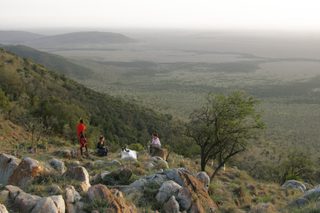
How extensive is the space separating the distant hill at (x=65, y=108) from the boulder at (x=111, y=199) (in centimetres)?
1744

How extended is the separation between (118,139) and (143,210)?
2519cm

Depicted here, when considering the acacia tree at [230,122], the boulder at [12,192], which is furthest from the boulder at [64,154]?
the boulder at [12,192]

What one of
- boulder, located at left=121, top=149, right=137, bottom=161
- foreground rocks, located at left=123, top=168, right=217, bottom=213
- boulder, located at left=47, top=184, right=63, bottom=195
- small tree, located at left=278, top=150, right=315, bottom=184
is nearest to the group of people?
boulder, located at left=121, top=149, right=137, bottom=161

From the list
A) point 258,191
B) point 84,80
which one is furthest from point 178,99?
point 258,191

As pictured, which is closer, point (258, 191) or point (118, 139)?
point (258, 191)

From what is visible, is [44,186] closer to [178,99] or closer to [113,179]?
[113,179]

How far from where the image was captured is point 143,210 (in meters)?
9.84

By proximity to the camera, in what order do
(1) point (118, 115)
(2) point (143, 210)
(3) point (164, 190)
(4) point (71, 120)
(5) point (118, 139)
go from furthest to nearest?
1. (1) point (118, 115)
2. (5) point (118, 139)
3. (4) point (71, 120)
4. (3) point (164, 190)
5. (2) point (143, 210)

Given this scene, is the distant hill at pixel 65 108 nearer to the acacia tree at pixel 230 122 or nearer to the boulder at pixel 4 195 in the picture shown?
the acacia tree at pixel 230 122

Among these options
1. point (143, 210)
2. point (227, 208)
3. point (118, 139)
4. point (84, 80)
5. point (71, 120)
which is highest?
point (143, 210)

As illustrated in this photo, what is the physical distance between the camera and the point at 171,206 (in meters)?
10.1

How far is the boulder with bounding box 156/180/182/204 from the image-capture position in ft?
34.3

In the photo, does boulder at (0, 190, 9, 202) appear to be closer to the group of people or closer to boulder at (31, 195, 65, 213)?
boulder at (31, 195, 65, 213)

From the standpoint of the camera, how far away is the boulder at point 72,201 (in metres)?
8.95
